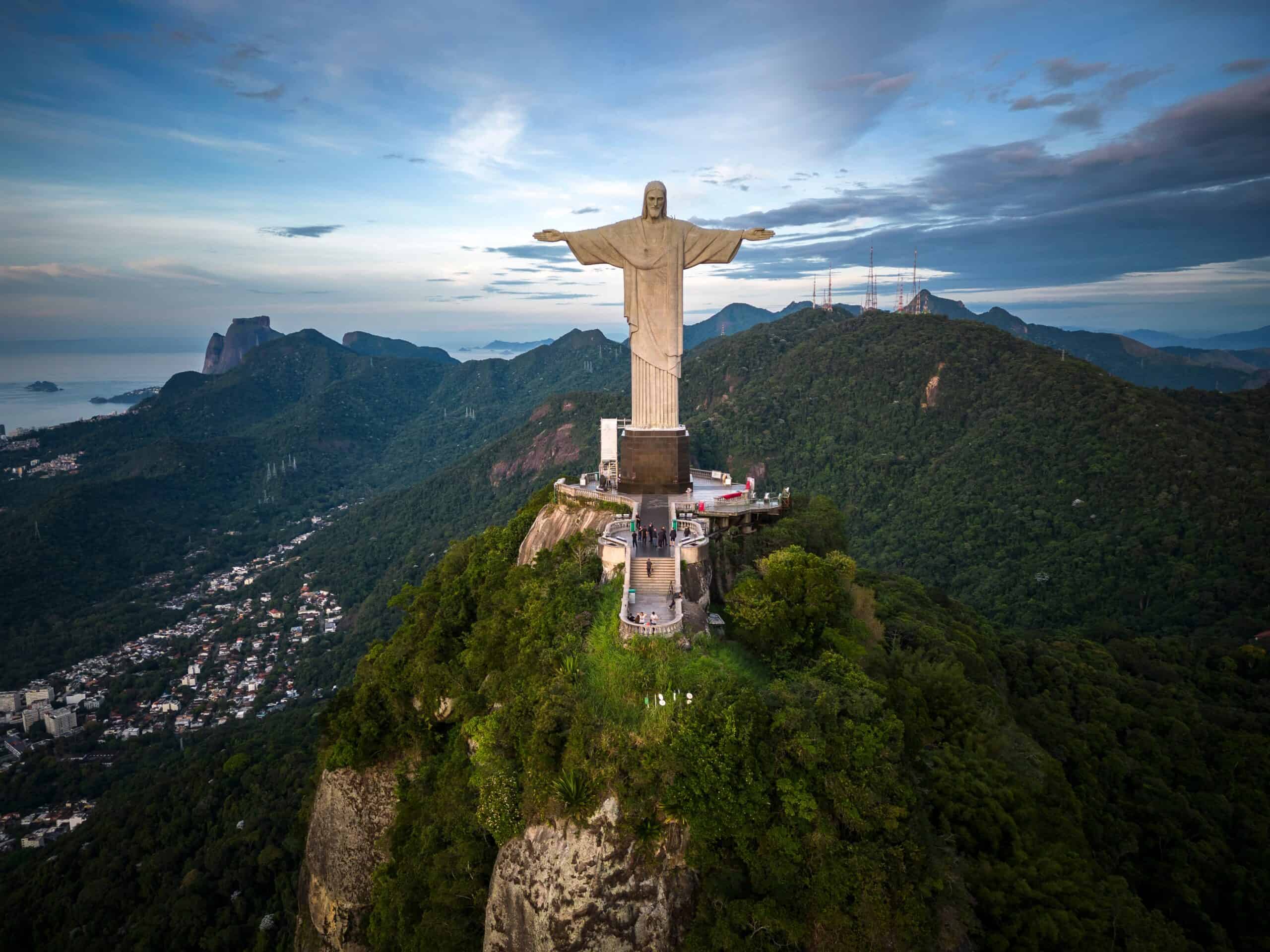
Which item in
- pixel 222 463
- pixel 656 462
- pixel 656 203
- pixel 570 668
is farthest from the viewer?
pixel 222 463

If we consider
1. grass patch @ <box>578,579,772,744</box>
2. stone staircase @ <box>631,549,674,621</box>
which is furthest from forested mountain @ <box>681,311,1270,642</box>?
grass patch @ <box>578,579,772,744</box>

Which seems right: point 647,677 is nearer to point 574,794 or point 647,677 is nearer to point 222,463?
point 574,794

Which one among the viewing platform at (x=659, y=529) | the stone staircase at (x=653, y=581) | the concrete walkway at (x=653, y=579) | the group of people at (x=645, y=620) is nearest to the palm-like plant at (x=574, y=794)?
the viewing platform at (x=659, y=529)

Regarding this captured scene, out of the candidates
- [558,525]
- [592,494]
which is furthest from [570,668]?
[592,494]

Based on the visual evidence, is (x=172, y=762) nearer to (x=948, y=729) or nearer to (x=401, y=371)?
(x=948, y=729)

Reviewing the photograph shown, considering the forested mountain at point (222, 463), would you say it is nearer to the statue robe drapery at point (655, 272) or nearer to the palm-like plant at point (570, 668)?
the statue robe drapery at point (655, 272)

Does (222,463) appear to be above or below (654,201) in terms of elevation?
below

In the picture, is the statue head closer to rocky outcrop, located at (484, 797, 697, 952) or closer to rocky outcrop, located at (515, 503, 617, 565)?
rocky outcrop, located at (515, 503, 617, 565)
